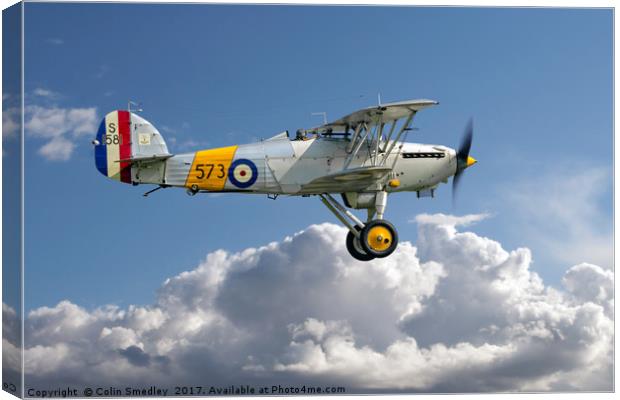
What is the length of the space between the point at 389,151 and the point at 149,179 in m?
4.14

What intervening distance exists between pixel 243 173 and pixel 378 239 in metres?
2.59

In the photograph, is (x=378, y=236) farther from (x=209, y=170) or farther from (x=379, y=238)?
(x=209, y=170)

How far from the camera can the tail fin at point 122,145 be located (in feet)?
52.2

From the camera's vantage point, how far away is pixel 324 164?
54.2ft

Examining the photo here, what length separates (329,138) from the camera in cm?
1673

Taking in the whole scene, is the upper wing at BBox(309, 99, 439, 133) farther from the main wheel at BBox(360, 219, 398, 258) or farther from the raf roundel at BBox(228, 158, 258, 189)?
the main wheel at BBox(360, 219, 398, 258)

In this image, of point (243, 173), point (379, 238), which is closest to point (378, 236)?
point (379, 238)

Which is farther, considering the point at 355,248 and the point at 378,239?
the point at 355,248

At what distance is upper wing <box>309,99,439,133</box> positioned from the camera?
51.4 ft

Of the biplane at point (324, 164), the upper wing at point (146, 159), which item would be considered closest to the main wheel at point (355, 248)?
the biplane at point (324, 164)

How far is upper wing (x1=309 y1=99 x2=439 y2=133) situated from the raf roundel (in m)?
1.32

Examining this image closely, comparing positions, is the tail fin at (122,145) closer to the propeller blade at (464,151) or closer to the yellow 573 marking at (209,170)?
the yellow 573 marking at (209,170)

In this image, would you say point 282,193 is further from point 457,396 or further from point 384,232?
point 457,396

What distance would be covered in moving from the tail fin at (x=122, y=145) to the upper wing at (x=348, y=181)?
2573 mm
